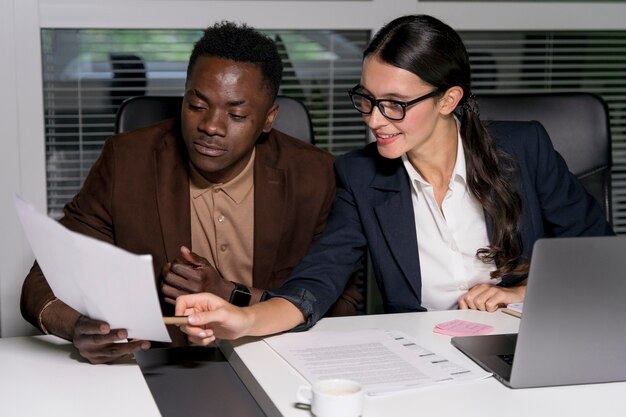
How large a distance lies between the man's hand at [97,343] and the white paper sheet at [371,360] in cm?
27

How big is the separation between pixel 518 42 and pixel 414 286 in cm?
155

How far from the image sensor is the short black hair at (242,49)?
199 centimetres

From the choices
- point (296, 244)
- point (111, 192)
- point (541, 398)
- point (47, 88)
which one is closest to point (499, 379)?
point (541, 398)

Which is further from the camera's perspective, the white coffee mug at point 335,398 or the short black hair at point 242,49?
the short black hair at point 242,49

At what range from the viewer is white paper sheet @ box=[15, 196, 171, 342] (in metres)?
1.27

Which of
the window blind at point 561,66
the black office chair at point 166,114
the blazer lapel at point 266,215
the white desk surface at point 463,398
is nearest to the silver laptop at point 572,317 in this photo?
the white desk surface at point 463,398

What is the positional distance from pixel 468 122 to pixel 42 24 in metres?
1.44

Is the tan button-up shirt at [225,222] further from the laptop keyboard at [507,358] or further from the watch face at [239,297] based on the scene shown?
the laptop keyboard at [507,358]

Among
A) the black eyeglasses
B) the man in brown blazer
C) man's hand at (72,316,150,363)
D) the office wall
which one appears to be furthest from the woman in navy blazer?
the office wall

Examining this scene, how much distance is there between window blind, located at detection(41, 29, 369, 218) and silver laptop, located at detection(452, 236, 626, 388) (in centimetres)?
185

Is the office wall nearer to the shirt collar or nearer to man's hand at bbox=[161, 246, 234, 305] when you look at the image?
the shirt collar

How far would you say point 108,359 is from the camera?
154 cm

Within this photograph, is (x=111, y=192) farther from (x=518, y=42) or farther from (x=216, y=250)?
(x=518, y=42)

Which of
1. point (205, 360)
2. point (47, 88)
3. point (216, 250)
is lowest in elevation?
point (205, 360)
